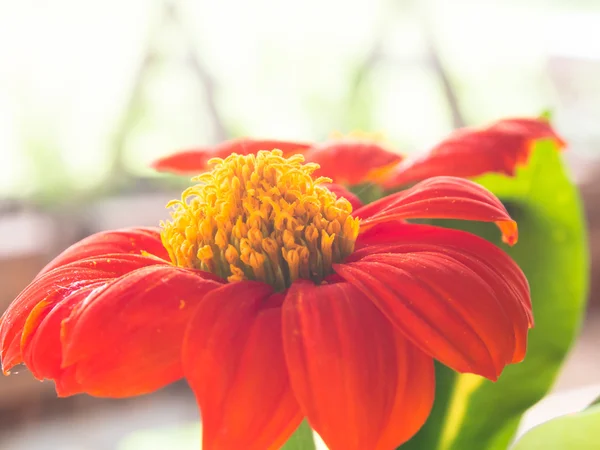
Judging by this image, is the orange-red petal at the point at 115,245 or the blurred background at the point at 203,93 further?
the blurred background at the point at 203,93

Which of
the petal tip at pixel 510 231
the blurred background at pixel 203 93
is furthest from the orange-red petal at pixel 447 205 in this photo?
the blurred background at pixel 203 93

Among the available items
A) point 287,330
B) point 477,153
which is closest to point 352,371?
point 287,330

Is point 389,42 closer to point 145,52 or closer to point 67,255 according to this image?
point 145,52

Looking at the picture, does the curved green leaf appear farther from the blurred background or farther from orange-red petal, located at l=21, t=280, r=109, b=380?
the blurred background

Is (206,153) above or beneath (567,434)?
above

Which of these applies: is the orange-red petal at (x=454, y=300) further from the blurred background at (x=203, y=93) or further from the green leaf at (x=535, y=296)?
the blurred background at (x=203, y=93)

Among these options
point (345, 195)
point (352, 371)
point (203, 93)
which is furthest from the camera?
point (203, 93)

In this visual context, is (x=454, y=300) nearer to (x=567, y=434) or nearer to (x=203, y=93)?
(x=567, y=434)
